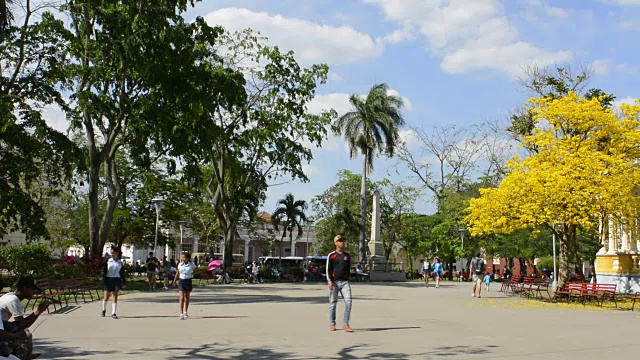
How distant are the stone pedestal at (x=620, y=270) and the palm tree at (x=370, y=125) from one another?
1941cm

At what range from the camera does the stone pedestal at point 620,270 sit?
32.0 metres

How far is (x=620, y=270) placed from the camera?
108ft

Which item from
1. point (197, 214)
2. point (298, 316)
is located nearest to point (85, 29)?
point (298, 316)

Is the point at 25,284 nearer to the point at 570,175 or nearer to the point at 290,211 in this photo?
the point at 570,175

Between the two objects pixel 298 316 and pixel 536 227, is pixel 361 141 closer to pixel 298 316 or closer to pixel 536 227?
pixel 536 227

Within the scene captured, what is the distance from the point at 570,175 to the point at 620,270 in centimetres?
1315

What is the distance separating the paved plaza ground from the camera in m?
9.98

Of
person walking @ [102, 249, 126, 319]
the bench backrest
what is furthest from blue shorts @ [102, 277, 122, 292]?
the bench backrest

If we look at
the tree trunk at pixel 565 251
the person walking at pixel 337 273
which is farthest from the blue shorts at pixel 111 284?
the tree trunk at pixel 565 251

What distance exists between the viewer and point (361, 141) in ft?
164

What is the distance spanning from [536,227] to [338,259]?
46.2 feet

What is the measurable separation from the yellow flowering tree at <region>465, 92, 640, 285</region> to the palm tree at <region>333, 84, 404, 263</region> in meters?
24.7

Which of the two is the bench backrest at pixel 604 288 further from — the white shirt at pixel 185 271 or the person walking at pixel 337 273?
the white shirt at pixel 185 271

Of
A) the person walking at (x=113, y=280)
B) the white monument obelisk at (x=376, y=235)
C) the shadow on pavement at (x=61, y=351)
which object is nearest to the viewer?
the shadow on pavement at (x=61, y=351)
